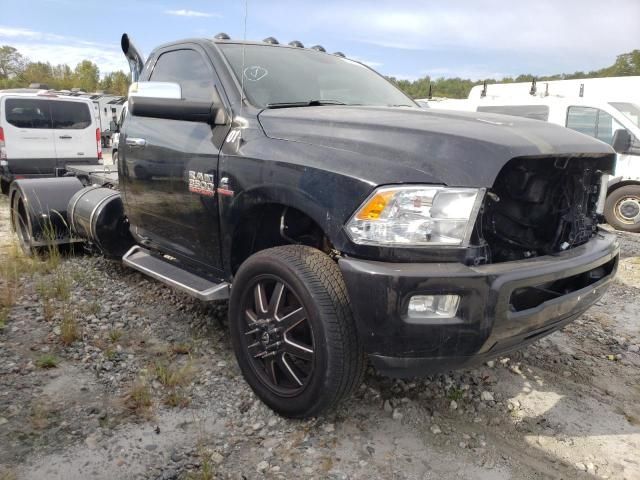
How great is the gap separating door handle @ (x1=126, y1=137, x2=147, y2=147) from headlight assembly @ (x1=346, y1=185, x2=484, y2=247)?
2246 mm

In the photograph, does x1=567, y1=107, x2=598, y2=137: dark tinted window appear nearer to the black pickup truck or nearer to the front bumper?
the black pickup truck

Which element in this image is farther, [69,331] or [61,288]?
[61,288]

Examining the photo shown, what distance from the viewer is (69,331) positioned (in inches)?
139

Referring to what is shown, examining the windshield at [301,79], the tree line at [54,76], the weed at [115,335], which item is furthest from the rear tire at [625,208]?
the tree line at [54,76]

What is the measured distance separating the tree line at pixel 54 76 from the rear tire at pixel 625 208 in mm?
47328

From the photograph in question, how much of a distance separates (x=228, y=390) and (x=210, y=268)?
78cm

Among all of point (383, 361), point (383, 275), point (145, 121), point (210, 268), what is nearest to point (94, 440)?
point (210, 268)

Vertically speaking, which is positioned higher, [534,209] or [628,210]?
[534,209]

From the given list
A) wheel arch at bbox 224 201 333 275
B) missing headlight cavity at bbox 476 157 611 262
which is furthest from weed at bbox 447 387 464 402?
wheel arch at bbox 224 201 333 275

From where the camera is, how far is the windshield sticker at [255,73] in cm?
327

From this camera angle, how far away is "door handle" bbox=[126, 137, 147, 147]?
A: 12.5 feet

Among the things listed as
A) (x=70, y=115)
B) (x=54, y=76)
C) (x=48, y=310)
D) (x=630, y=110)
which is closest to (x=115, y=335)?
(x=48, y=310)

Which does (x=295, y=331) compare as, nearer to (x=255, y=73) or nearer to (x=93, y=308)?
(x=255, y=73)

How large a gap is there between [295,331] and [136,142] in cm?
210
